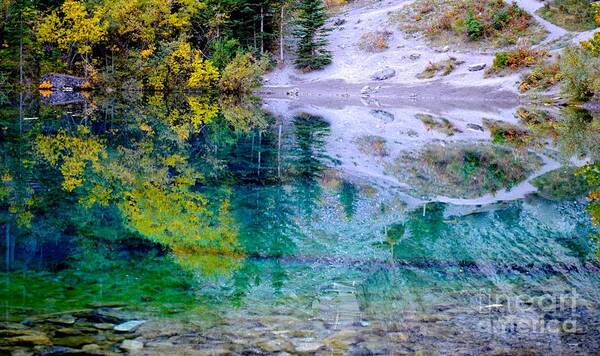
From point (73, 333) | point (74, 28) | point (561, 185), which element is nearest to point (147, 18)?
point (74, 28)

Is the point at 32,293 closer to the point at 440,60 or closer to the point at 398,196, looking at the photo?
the point at 398,196

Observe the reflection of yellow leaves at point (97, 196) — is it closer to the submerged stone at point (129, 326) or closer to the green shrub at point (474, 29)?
the submerged stone at point (129, 326)

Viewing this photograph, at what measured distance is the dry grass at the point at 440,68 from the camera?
152ft

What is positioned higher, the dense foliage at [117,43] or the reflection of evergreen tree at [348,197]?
the dense foliage at [117,43]

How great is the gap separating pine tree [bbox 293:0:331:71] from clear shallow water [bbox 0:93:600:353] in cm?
3820

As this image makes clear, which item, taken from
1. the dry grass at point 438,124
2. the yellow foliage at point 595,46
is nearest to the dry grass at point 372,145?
the dry grass at point 438,124

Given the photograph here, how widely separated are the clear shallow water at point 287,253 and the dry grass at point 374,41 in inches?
1542

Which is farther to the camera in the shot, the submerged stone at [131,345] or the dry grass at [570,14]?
the dry grass at [570,14]

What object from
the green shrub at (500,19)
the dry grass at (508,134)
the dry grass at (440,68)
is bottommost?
the dry grass at (508,134)

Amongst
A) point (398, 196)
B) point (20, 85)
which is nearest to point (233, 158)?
point (398, 196)

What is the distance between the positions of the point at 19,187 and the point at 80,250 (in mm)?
4417

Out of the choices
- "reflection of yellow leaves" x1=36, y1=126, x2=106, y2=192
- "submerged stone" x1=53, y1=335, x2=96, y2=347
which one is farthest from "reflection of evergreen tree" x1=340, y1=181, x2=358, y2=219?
"submerged stone" x1=53, y1=335, x2=96, y2=347

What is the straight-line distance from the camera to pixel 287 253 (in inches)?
342

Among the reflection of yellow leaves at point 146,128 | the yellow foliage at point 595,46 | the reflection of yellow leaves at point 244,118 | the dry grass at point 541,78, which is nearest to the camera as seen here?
the reflection of yellow leaves at point 146,128
